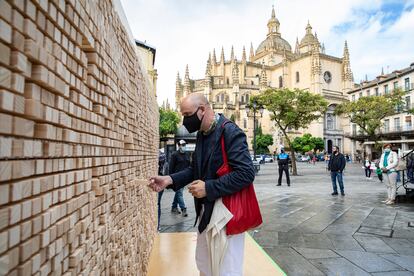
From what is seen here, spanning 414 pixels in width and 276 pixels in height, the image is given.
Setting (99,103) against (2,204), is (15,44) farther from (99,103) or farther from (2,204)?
(99,103)

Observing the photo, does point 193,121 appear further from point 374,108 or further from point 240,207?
point 374,108

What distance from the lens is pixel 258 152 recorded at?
52.4m

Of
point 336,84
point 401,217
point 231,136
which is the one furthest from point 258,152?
point 231,136

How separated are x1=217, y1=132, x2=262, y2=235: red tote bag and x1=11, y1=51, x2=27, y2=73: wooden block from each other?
147cm

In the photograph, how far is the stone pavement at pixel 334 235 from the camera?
373 cm

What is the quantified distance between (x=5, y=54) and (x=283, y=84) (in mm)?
63212

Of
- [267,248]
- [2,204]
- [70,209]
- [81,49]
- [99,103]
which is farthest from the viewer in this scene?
[267,248]

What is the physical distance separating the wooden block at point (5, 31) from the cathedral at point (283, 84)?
52.1m

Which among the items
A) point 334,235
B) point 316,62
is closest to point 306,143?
point 316,62

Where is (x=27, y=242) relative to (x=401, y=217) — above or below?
above

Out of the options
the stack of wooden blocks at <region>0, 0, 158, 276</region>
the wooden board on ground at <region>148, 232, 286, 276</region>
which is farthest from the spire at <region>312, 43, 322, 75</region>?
the stack of wooden blocks at <region>0, 0, 158, 276</region>

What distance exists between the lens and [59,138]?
0.93 metres

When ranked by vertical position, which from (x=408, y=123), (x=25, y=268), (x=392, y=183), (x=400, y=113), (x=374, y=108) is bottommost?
(x=392, y=183)

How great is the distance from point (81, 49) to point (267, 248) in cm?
411
